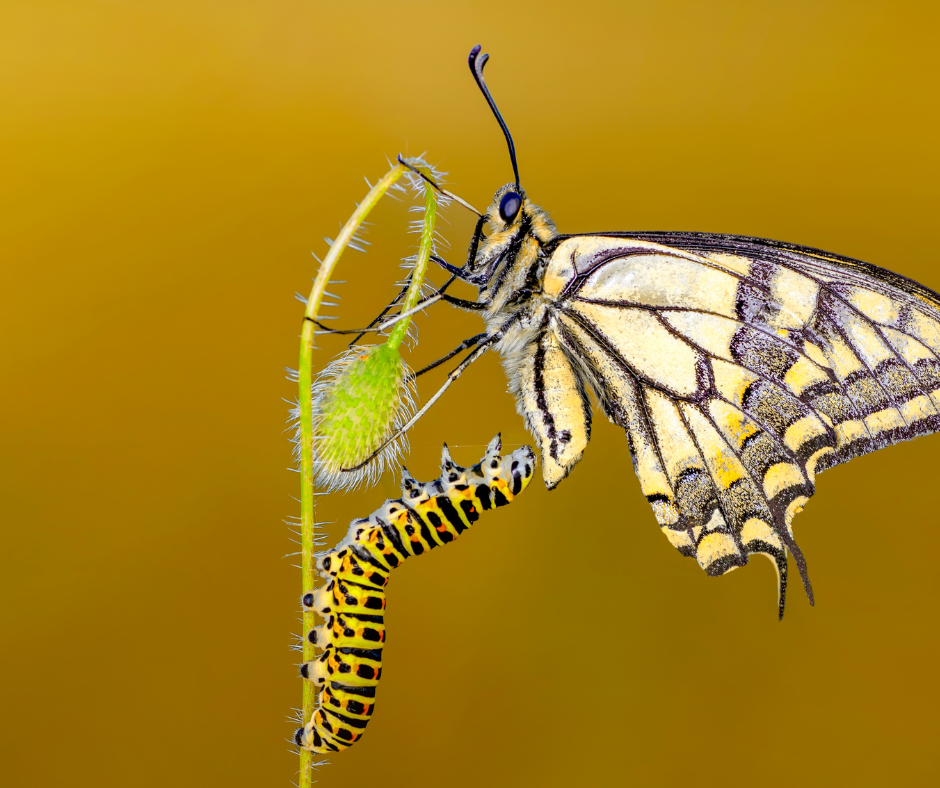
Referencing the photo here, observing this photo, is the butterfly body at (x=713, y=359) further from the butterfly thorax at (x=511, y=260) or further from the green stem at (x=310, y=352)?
the green stem at (x=310, y=352)

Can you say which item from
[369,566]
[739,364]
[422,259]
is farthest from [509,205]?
[369,566]

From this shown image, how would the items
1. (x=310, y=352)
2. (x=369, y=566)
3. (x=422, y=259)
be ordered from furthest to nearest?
(x=369, y=566) → (x=422, y=259) → (x=310, y=352)

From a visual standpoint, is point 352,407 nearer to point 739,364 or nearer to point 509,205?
point 509,205

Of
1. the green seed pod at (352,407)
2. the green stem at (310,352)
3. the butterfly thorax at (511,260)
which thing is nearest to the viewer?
the green stem at (310,352)

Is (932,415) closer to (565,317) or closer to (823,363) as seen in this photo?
(823,363)

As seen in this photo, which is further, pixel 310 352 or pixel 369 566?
pixel 369 566

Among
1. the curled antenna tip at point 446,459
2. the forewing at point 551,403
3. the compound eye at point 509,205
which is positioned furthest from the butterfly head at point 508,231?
the curled antenna tip at point 446,459

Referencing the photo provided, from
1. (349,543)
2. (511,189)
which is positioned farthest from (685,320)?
A: (349,543)

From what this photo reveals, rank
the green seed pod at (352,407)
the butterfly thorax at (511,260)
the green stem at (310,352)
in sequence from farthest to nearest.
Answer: the butterfly thorax at (511,260)
the green seed pod at (352,407)
the green stem at (310,352)
